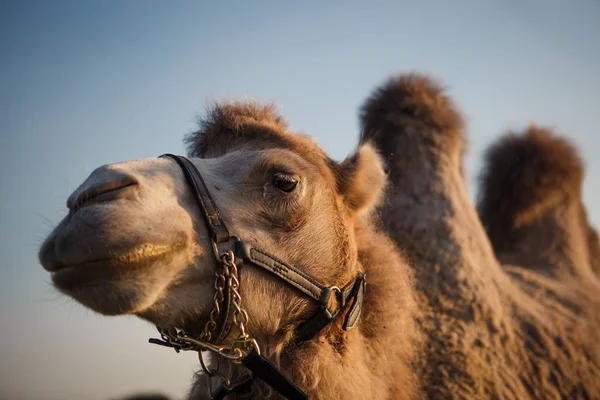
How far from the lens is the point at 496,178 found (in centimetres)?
566

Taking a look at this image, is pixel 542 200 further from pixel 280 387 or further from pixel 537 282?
pixel 280 387

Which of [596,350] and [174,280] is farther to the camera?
[596,350]

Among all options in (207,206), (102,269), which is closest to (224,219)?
(207,206)

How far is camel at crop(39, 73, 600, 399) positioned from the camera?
205cm

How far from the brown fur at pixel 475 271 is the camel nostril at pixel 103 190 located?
2.21m

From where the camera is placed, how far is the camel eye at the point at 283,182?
103 inches

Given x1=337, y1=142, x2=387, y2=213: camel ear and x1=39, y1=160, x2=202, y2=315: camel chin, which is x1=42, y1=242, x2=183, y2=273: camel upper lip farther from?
x1=337, y1=142, x2=387, y2=213: camel ear

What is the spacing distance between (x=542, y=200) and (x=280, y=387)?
13.4ft

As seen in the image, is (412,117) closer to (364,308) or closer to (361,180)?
(361,180)

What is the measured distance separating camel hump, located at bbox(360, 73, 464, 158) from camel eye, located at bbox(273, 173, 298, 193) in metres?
1.90

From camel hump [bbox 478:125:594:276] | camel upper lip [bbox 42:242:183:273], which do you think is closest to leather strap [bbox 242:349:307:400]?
camel upper lip [bbox 42:242:183:273]

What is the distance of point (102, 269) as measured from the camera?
6.44 ft

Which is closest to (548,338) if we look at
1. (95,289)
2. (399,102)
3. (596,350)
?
(596,350)

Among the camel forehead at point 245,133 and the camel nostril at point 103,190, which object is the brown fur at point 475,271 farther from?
the camel nostril at point 103,190
